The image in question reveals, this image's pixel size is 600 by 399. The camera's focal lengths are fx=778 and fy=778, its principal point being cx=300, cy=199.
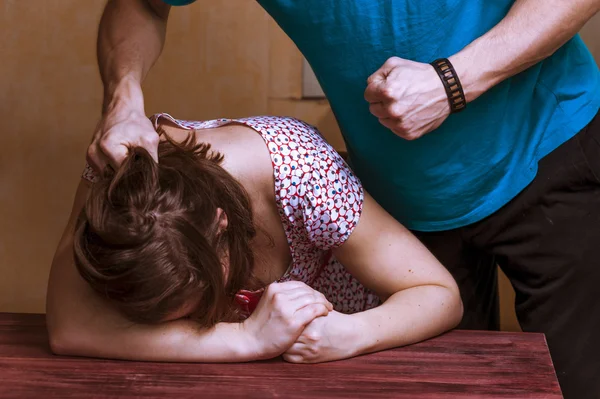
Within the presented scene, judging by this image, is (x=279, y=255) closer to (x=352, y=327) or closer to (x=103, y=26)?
(x=352, y=327)

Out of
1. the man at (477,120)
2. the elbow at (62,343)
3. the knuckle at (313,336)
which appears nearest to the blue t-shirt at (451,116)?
the man at (477,120)

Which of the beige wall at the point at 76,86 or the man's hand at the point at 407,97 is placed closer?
the man's hand at the point at 407,97

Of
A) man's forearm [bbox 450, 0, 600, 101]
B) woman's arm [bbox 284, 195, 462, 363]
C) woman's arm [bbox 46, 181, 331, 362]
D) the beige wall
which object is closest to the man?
man's forearm [bbox 450, 0, 600, 101]

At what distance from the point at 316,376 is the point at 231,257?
25 centimetres

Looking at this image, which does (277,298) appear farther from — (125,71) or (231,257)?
(125,71)

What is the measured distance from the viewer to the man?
1284mm

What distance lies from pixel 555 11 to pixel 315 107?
3.50 feet

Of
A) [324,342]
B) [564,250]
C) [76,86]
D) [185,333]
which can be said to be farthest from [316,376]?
[76,86]

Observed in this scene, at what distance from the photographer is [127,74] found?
1396mm

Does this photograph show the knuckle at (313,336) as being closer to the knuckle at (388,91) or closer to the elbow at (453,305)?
the elbow at (453,305)

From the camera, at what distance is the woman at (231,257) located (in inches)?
46.4

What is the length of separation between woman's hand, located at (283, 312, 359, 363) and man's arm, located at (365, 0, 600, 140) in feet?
1.07

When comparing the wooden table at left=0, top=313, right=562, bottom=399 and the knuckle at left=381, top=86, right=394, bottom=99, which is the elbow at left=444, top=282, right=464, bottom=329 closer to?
the wooden table at left=0, top=313, right=562, bottom=399

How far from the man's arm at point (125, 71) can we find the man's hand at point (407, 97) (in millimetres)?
368
